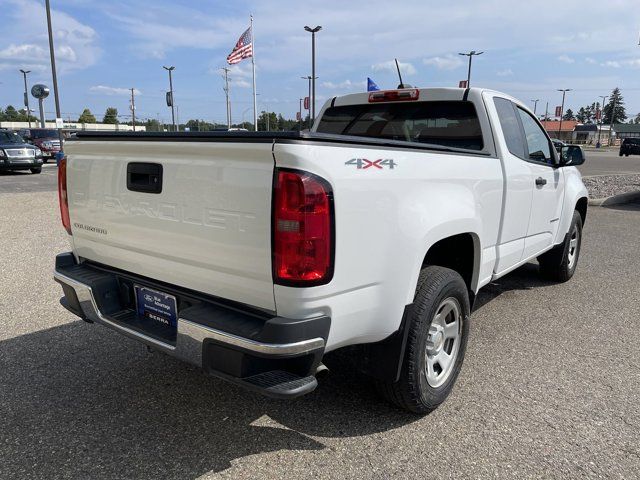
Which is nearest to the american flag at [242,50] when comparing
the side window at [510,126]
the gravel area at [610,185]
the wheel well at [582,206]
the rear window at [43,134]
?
the rear window at [43,134]

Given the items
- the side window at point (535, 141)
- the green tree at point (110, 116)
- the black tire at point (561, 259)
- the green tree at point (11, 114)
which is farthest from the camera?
the green tree at point (11, 114)

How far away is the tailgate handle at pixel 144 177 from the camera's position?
252cm

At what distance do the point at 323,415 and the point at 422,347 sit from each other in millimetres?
735

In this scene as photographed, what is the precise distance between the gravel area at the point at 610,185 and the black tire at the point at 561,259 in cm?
860

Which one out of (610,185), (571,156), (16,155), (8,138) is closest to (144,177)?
(571,156)

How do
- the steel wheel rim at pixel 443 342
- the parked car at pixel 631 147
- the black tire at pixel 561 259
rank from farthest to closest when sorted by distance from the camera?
the parked car at pixel 631 147
the black tire at pixel 561 259
the steel wheel rim at pixel 443 342

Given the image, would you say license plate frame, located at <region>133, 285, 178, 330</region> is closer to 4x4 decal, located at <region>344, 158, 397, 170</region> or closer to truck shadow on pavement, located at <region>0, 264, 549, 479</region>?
truck shadow on pavement, located at <region>0, 264, 549, 479</region>

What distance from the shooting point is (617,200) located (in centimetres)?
1280

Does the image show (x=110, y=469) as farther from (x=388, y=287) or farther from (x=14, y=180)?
(x=14, y=180)

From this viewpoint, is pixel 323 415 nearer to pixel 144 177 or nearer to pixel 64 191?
pixel 144 177

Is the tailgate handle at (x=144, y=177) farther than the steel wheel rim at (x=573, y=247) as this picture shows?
No

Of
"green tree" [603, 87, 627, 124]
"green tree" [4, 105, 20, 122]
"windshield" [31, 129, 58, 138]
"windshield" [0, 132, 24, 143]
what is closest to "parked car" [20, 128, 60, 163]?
"windshield" [31, 129, 58, 138]

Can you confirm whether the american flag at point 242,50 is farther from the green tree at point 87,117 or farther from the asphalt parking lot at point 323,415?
the green tree at point 87,117

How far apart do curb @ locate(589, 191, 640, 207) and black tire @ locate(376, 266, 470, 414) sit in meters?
11.2
